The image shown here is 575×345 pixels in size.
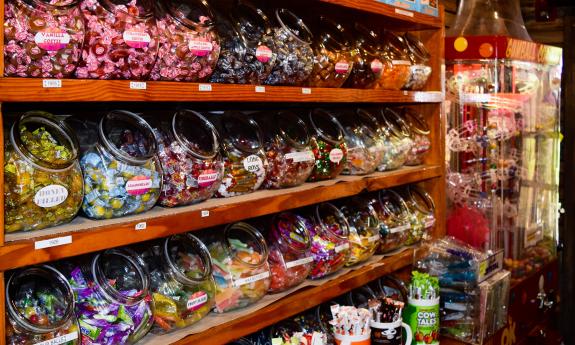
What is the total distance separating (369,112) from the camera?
3.22 m

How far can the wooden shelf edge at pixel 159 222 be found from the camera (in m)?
1.54

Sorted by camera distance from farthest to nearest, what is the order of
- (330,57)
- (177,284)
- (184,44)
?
(330,57)
(177,284)
(184,44)

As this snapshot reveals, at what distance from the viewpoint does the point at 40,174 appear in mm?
1601

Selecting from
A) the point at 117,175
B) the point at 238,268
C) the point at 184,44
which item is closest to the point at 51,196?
the point at 117,175

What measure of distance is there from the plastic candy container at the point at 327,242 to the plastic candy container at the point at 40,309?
3.56 ft

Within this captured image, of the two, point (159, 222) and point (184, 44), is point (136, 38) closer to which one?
point (184, 44)

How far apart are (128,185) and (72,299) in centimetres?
34

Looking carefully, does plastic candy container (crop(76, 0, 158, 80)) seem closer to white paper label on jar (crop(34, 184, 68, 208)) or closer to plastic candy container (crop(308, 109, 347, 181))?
white paper label on jar (crop(34, 184, 68, 208))

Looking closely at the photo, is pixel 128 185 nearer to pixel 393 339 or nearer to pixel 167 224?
pixel 167 224

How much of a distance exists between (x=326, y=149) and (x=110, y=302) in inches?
46.2

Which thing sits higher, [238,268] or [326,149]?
[326,149]

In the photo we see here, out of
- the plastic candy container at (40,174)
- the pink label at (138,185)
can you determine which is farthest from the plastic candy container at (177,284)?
the plastic candy container at (40,174)

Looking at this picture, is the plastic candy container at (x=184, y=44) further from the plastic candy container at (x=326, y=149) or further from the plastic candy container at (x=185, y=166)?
the plastic candy container at (x=326, y=149)

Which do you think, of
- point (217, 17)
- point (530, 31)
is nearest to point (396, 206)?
point (217, 17)
